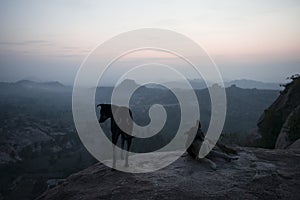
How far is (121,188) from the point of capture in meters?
7.48

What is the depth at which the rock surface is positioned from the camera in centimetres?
691

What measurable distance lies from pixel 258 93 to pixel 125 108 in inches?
6453

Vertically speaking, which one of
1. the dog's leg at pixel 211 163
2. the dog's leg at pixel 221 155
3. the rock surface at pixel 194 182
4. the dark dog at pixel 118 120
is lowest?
the rock surface at pixel 194 182

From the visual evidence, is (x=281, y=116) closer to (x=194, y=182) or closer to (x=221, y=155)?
(x=221, y=155)

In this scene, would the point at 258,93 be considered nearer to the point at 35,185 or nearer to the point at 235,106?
the point at 235,106

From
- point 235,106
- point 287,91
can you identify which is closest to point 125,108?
point 287,91

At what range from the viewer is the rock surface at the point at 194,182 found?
22.7 feet

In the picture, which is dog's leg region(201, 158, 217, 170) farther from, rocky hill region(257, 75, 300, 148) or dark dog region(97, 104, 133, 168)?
rocky hill region(257, 75, 300, 148)

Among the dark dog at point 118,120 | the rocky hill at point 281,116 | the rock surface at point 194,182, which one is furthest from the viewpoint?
the rocky hill at point 281,116

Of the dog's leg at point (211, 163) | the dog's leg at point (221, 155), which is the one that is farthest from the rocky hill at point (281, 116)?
the dog's leg at point (211, 163)

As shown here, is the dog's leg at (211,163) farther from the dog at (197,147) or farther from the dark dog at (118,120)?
the dark dog at (118,120)

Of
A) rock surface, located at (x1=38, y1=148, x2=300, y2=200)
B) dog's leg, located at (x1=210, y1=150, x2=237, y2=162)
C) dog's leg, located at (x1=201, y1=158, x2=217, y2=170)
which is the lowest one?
rock surface, located at (x1=38, y1=148, x2=300, y2=200)

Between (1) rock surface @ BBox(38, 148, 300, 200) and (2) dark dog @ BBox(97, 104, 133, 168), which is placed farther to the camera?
(2) dark dog @ BBox(97, 104, 133, 168)

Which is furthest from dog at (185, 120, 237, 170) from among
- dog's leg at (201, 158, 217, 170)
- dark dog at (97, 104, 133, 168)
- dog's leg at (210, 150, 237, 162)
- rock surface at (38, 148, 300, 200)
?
dark dog at (97, 104, 133, 168)
